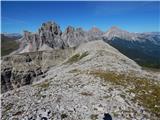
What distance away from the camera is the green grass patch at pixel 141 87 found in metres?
24.5

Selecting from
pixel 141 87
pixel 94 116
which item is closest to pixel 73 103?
pixel 94 116

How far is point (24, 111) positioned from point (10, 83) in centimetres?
9442

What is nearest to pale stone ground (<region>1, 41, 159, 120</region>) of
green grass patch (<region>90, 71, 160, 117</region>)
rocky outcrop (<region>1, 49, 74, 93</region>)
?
green grass patch (<region>90, 71, 160, 117</region>)

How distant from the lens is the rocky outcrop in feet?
353

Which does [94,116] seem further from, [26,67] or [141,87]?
[26,67]

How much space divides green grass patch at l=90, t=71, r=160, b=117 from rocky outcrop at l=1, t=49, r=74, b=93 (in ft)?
222

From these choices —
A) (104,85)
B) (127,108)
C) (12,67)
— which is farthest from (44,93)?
(12,67)

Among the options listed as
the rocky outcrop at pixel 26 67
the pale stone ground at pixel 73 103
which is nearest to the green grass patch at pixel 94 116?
the pale stone ground at pixel 73 103

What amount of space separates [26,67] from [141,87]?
91.2 m

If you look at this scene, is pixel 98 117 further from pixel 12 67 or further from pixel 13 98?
pixel 12 67

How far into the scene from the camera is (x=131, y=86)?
2873 cm

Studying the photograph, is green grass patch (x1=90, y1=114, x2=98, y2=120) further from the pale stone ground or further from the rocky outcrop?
the rocky outcrop

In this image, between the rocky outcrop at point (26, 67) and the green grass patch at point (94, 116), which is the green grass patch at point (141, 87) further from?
the rocky outcrop at point (26, 67)

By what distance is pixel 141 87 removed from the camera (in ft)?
94.2
